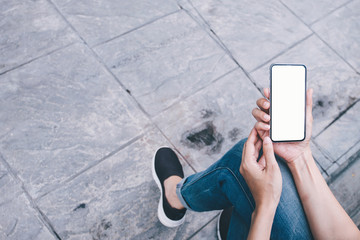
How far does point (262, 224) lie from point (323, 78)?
2122 mm

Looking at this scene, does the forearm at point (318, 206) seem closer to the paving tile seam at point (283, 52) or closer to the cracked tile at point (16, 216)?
the paving tile seam at point (283, 52)

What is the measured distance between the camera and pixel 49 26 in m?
2.65

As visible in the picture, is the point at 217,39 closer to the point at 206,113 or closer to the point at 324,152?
the point at 206,113

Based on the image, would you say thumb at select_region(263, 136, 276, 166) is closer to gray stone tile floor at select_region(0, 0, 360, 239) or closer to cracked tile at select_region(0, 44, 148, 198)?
gray stone tile floor at select_region(0, 0, 360, 239)

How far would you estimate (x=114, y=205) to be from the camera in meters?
2.11

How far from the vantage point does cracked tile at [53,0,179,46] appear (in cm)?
268

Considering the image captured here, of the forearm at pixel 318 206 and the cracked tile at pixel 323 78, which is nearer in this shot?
the forearm at pixel 318 206

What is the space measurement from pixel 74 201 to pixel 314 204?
1.54m

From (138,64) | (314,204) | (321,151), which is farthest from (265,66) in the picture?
(314,204)

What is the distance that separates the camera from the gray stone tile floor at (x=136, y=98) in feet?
6.86

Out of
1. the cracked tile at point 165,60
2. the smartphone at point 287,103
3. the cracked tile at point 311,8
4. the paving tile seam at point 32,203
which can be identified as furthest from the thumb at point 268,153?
the cracked tile at point 311,8

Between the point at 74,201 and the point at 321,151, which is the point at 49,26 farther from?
the point at 321,151

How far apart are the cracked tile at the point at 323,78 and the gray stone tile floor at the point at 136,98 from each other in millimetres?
11

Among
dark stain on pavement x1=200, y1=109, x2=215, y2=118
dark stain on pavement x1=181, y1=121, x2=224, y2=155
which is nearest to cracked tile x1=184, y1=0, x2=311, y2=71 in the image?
dark stain on pavement x1=200, y1=109, x2=215, y2=118
